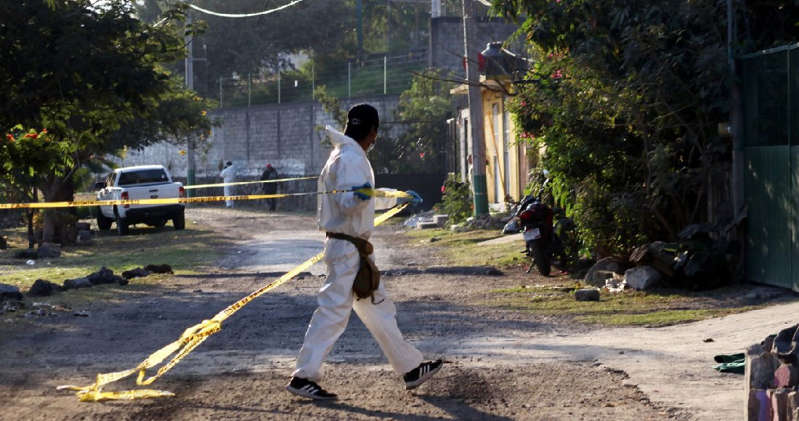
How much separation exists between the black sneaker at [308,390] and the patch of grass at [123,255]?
958 centimetres

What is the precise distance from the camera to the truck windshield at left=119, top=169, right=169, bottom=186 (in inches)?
1161

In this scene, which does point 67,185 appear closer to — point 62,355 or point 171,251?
point 171,251

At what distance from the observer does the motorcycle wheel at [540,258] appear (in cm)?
1487

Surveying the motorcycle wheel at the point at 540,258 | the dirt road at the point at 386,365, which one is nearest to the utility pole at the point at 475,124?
the motorcycle wheel at the point at 540,258

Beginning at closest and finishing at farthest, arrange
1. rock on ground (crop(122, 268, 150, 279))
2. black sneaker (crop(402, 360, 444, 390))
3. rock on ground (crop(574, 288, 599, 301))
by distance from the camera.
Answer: black sneaker (crop(402, 360, 444, 390))
rock on ground (crop(574, 288, 599, 301))
rock on ground (crop(122, 268, 150, 279))

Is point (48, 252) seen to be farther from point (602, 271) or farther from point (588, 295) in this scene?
point (588, 295)

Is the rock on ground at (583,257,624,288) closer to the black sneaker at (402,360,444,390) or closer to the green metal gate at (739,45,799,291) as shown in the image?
the green metal gate at (739,45,799,291)

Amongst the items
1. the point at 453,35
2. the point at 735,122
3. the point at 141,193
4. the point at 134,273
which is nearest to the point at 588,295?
the point at 735,122

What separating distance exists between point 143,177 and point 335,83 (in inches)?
708

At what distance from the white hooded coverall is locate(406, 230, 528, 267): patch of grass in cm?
970

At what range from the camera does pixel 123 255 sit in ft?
73.5

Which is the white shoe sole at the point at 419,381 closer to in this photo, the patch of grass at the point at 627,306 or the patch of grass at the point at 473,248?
the patch of grass at the point at 627,306

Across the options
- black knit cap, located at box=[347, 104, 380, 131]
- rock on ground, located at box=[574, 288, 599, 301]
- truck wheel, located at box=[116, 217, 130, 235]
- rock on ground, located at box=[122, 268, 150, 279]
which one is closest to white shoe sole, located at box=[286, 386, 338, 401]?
black knit cap, located at box=[347, 104, 380, 131]

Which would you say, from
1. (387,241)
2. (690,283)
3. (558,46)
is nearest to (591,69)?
(558,46)
